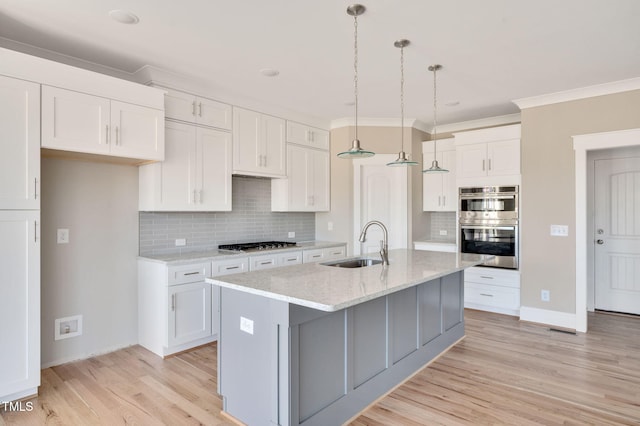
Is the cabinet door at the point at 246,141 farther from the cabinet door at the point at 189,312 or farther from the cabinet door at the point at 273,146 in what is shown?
the cabinet door at the point at 189,312

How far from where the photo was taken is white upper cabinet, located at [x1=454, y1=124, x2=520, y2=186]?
14.8ft

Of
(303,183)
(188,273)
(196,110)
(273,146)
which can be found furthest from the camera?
(303,183)

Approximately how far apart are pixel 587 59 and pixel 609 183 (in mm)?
2187

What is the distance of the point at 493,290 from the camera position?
4660 millimetres

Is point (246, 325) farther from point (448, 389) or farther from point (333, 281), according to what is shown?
point (448, 389)

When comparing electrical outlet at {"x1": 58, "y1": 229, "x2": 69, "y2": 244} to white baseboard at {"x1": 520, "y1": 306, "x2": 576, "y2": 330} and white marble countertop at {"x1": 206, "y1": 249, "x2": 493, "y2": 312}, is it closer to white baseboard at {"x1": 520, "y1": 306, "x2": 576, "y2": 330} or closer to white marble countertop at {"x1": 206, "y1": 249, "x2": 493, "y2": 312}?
white marble countertop at {"x1": 206, "y1": 249, "x2": 493, "y2": 312}

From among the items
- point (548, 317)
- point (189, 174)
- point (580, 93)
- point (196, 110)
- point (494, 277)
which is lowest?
point (548, 317)

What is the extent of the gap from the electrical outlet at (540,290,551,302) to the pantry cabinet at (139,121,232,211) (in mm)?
3717

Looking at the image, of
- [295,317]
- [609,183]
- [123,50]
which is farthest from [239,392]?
[609,183]

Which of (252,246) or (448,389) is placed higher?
(252,246)

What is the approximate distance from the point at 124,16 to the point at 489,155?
4169mm

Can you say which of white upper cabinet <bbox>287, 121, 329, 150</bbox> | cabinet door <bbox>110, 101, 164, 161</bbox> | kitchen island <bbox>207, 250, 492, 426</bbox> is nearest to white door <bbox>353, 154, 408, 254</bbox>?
white upper cabinet <bbox>287, 121, 329, 150</bbox>

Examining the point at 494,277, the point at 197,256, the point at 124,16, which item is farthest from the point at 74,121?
the point at 494,277

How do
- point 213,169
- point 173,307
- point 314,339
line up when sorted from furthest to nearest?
point 213,169, point 173,307, point 314,339
